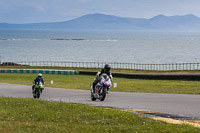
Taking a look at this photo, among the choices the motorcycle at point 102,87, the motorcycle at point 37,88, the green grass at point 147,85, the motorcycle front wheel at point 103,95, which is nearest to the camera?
the motorcycle at point 102,87

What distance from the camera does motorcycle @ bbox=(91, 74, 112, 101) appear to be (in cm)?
1944

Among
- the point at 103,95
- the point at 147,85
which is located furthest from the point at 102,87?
the point at 147,85

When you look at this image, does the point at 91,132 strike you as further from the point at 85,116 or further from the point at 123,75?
the point at 123,75

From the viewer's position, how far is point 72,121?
13.2 metres

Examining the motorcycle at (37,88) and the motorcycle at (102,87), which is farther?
the motorcycle at (37,88)

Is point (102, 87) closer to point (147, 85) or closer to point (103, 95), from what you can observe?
point (103, 95)

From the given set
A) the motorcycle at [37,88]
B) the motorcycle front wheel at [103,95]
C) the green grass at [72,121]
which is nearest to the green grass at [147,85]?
the motorcycle front wheel at [103,95]

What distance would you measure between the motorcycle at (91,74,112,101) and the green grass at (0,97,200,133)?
298 centimetres

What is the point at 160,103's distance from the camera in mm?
19375

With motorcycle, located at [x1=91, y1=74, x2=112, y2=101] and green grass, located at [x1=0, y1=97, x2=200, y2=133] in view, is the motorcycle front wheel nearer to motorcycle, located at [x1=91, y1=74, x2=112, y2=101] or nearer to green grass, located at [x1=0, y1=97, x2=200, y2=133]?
motorcycle, located at [x1=91, y1=74, x2=112, y2=101]

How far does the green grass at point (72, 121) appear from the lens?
447 inches

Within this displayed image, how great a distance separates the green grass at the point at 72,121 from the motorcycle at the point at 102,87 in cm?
298

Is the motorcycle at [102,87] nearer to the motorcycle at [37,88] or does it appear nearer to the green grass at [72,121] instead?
the green grass at [72,121]

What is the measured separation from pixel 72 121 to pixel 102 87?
707 cm
